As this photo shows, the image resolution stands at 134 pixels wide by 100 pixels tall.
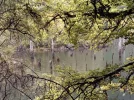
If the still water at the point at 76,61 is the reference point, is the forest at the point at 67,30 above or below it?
above

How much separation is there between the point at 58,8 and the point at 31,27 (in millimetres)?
1235

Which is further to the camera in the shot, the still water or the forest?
the still water

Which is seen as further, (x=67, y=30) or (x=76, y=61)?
(x=76, y=61)

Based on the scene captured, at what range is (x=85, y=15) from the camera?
245 inches

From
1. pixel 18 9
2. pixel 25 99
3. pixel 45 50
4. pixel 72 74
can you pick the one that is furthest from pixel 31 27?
pixel 45 50

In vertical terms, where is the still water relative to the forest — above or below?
below

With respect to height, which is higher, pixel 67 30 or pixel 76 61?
pixel 67 30

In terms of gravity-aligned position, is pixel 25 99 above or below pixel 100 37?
below

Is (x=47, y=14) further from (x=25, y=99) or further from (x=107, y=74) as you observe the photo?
(x=25, y=99)

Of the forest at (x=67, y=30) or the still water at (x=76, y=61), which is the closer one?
the forest at (x=67, y=30)

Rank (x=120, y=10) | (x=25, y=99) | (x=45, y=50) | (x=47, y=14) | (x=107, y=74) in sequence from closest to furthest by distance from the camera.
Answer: (x=120, y=10) < (x=107, y=74) < (x=47, y=14) < (x=25, y=99) < (x=45, y=50)

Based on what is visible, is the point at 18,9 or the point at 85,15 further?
the point at 85,15

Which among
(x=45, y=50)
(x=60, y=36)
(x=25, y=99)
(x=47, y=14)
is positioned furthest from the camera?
(x=45, y=50)

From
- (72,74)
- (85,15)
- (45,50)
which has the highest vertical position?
(85,15)
